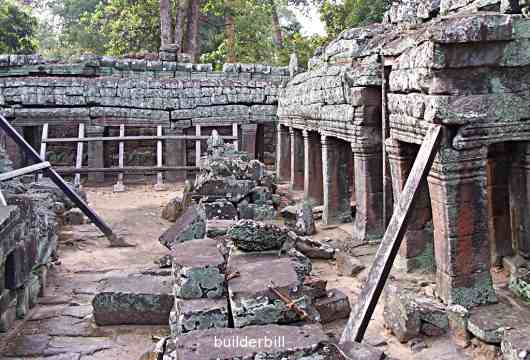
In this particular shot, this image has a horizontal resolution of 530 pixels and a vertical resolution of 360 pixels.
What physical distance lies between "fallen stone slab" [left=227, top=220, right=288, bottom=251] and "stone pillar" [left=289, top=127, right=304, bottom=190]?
9.92 metres

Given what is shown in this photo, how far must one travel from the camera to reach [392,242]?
5.96 m

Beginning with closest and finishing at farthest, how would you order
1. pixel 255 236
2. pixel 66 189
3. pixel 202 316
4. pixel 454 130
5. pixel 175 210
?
pixel 202 316, pixel 255 236, pixel 454 130, pixel 66 189, pixel 175 210

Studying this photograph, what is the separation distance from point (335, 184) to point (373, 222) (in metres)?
1.76

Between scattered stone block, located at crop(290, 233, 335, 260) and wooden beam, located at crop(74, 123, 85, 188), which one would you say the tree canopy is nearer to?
wooden beam, located at crop(74, 123, 85, 188)

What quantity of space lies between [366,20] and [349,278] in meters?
16.4

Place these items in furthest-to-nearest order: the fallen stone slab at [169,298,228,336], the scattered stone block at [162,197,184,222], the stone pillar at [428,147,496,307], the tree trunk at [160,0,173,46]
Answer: the tree trunk at [160,0,173,46], the scattered stone block at [162,197,184,222], the stone pillar at [428,147,496,307], the fallen stone slab at [169,298,228,336]

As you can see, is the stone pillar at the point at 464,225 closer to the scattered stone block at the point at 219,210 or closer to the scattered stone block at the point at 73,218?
the scattered stone block at the point at 219,210

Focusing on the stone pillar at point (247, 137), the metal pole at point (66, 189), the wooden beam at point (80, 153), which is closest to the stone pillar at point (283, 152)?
the stone pillar at point (247, 137)

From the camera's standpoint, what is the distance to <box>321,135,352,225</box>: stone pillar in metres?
11.0

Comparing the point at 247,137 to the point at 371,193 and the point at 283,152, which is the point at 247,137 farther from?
the point at 371,193

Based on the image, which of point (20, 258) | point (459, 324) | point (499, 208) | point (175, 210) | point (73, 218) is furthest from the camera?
point (175, 210)

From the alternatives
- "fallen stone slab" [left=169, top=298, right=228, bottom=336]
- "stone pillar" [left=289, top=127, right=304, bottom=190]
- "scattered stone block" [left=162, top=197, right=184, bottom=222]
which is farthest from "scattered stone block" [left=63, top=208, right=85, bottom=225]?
"fallen stone slab" [left=169, top=298, right=228, bottom=336]

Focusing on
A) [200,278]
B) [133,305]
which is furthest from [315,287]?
[200,278]

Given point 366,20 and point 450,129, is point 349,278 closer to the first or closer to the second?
point 450,129
